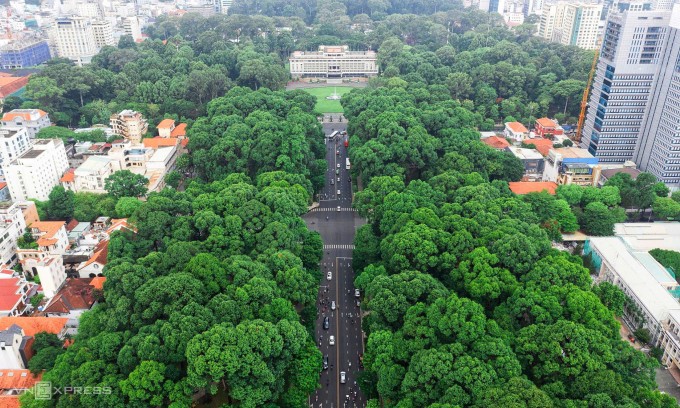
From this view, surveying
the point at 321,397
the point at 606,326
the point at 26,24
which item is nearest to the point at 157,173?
the point at 321,397

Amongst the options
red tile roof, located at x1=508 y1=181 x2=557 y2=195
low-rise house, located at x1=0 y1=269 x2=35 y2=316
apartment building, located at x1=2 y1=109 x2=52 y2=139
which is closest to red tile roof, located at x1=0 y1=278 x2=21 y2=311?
low-rise house, located at x1=0 y1=269 x2=35 y2=316

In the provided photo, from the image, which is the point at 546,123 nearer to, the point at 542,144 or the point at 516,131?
the point at 516,131

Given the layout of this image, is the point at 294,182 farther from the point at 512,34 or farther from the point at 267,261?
the point at 512,34

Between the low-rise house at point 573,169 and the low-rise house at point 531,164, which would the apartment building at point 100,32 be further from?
the low-rise house at point 573,169

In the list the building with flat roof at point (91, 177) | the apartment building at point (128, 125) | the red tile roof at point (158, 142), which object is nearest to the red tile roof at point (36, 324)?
the building with flat roof at point (91, 177)

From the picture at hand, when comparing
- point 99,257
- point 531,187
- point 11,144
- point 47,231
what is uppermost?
point 11,144

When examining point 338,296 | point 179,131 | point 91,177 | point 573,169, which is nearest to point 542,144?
point 573,169
